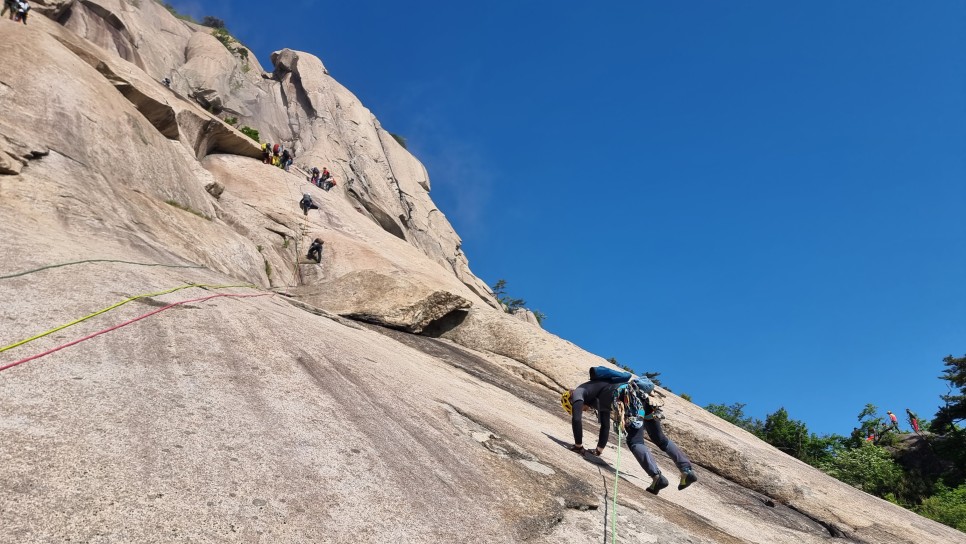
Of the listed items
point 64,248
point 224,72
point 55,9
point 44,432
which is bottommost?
point 44,432

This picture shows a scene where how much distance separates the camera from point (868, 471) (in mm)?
35844

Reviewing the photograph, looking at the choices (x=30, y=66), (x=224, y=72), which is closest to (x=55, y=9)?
(x=224, y=72)

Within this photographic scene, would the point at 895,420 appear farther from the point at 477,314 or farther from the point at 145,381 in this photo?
the point at 145,381

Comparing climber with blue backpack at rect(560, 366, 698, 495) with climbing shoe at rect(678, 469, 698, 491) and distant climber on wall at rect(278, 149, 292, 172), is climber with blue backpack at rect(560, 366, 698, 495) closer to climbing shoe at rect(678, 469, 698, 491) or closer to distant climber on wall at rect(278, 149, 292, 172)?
climbing shoe at rect(678, 469, 698, 491)

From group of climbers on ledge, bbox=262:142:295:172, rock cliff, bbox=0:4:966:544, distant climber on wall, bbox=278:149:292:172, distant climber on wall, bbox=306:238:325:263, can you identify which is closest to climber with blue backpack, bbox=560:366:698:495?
rock cliff, bbox=0:4:966:544

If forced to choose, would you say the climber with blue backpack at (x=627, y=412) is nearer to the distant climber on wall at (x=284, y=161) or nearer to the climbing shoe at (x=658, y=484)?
the climbing shoe at (x=658, y=484)

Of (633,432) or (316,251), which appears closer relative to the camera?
(633,432)

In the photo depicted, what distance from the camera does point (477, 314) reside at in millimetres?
18516

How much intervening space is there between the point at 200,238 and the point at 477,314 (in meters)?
8.99

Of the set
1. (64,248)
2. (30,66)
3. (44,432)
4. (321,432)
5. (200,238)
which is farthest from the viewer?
(200,238)

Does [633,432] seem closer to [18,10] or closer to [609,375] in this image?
[609,375]

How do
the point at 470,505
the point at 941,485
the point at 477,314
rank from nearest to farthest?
the point at 470,505 < the point at 477,314 < the point at 941,485

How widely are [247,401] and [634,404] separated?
5.72 metres

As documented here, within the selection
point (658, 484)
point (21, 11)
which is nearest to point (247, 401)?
point (658, 484)
